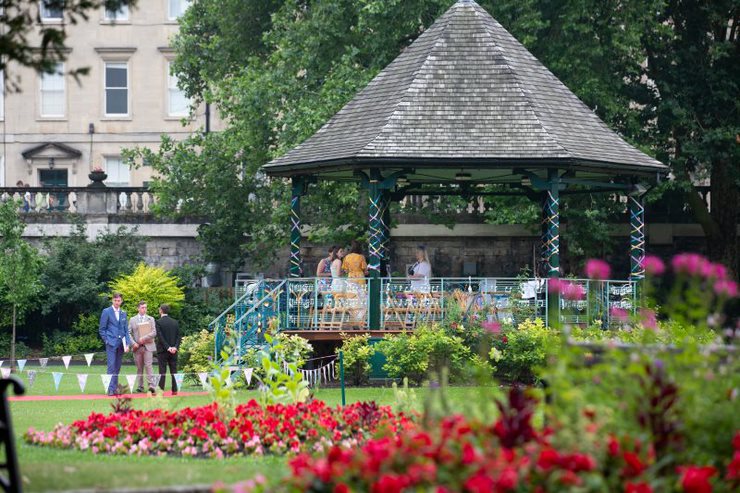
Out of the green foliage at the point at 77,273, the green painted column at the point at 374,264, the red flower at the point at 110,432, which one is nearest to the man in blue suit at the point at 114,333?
the green painted column at the point at 374,264

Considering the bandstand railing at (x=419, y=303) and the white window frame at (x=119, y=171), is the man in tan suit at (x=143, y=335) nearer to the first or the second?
the bandstand railing at (x=419, y=303)

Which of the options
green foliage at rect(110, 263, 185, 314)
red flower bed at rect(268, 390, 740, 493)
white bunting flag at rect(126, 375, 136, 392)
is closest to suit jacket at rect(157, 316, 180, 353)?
white bunting flag at rect(126, 375, 136, 392)

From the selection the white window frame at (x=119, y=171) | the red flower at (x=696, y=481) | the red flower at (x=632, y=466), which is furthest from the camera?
the white window frame at (x=119, y=171)

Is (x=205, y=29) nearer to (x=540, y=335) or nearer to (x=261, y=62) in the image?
(x=261, y=62)

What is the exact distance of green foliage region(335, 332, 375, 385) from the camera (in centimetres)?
2527

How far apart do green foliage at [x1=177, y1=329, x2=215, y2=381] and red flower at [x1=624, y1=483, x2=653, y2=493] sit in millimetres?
19199

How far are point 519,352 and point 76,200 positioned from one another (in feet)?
78.3

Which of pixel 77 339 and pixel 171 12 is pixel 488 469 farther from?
pixel 171 12

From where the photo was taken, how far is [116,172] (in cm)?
6066

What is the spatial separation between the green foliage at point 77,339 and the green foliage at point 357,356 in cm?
1630

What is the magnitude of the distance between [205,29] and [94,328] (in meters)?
9.02

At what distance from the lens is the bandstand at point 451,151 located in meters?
25.9

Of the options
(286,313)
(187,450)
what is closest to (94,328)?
(286,313)

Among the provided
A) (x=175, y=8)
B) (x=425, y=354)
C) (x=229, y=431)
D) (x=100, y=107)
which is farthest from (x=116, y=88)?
(x=229, y=431)
